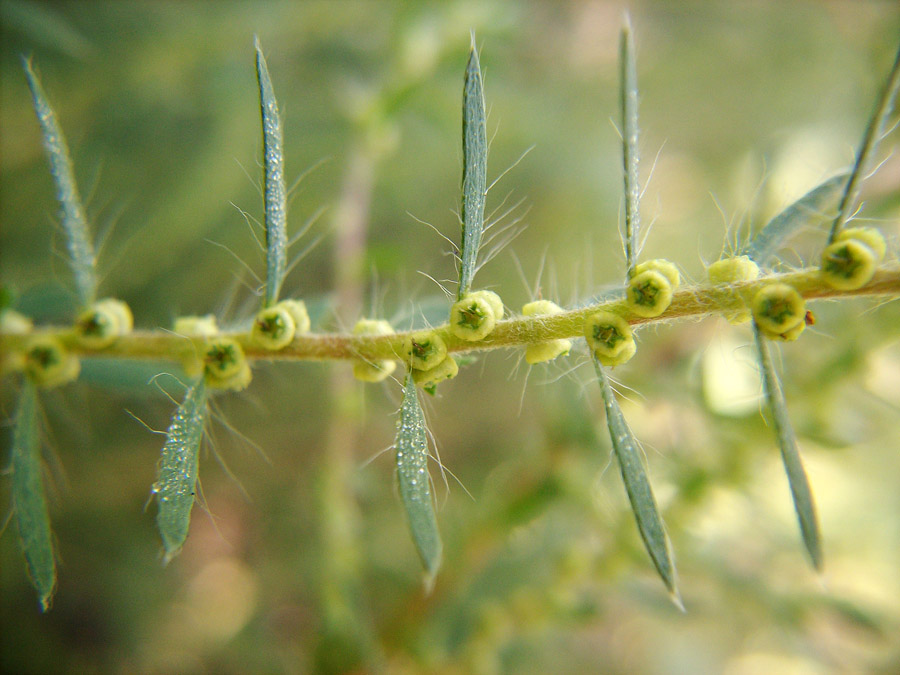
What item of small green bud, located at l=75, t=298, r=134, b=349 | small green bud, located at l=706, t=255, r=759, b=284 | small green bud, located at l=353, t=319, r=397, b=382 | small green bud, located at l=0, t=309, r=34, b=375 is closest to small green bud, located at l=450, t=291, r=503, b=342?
small green bud, located at l=353, t=319, r=397, b=382

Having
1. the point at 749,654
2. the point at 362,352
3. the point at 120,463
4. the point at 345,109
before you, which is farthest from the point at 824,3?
the point at 120,463

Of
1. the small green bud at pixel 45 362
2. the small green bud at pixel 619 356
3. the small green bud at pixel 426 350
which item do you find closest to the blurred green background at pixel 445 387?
the small green bud at pixel 45 362

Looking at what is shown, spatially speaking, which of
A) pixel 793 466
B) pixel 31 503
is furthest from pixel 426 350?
pixel 31 503

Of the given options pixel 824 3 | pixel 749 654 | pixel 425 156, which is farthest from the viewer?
pixel 824 3

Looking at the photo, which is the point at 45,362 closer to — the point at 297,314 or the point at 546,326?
the point at 297,314

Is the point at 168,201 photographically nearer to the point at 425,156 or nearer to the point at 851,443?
the point at 425,156

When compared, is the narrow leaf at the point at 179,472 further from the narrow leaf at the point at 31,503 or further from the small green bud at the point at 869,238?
the small green bud at the point at 869,238
